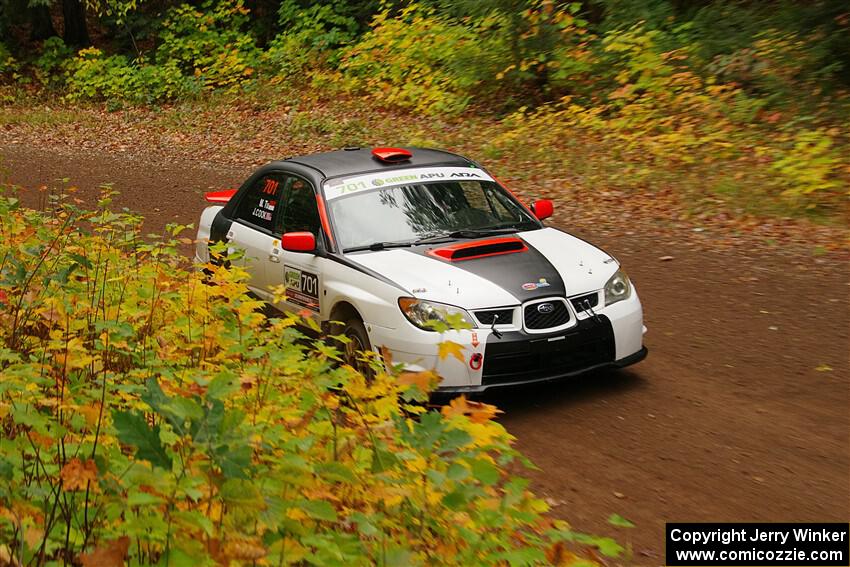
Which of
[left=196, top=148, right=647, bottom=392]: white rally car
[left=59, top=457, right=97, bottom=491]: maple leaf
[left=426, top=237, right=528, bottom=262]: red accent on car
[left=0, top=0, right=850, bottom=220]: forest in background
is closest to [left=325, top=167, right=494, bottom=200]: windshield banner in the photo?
[left=196, top=148, right=647, bottom=392]: white rally car

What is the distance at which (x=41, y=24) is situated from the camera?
32125mm

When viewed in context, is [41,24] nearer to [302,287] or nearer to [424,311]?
[302,287]

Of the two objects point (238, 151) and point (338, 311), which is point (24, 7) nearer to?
point (238, 151)

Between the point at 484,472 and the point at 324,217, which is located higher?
the point at 324,217

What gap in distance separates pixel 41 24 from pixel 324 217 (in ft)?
93.3

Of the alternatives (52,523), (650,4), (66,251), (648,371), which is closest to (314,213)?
(66,251)

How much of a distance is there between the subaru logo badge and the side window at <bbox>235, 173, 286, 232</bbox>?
9.27 feet

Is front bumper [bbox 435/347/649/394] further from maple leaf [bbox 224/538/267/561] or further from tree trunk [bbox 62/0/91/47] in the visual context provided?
tree trunk [bbox 62/0/91/47]

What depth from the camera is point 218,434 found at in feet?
9.93

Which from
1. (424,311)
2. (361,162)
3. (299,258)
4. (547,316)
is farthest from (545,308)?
(361,162)

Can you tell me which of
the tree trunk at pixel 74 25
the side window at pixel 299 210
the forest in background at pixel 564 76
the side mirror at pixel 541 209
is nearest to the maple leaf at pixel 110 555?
the side window at pixel 299 210

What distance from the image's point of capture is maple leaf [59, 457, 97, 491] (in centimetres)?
314

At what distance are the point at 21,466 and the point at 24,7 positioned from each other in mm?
30902

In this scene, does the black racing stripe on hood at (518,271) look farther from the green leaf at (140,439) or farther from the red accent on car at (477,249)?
the green leaf at (140,439)
